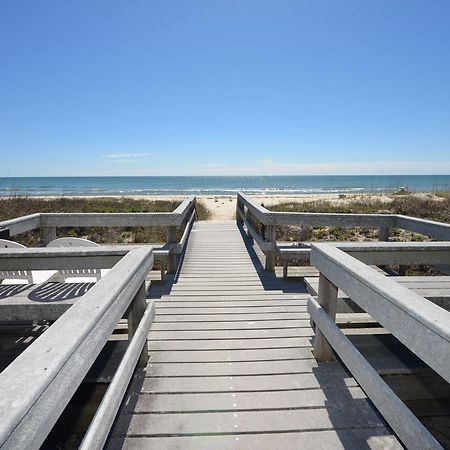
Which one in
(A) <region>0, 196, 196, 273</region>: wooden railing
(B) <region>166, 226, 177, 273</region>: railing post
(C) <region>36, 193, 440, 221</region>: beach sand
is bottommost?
(C) <region>36, 193, 440, 221</region>: beach sand

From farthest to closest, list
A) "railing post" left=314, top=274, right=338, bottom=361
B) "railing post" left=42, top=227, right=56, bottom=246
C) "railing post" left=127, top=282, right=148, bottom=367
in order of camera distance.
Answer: "railing post" left=42, top=227, right=56, bottom=246
"railing post" left=314, top=274, right=338, bottom=361
"railing post" left=127, top=282, right=148, bottom=367

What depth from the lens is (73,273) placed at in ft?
12.6

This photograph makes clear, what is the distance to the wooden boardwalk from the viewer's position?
198cm

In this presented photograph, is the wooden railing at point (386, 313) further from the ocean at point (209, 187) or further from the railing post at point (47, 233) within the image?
the ocean at point (209, 187)

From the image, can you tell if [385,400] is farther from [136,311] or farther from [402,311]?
[136,311]

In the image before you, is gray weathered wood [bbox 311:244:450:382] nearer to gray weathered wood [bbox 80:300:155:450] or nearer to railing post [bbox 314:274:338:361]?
railing post [bbox 314:274:338:361]

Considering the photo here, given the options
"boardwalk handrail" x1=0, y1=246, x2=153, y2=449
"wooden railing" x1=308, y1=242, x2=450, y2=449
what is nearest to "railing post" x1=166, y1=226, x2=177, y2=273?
"wooden railing" x1=308, y1=242, x2=450, y2=449

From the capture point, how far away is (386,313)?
1582 millimetres

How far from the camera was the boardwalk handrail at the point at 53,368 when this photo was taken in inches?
31.4

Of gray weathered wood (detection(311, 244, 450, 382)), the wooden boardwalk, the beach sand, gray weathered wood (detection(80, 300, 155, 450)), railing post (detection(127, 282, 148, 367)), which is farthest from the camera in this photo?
the beach sand

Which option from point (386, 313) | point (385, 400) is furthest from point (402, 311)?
point (385, 400)

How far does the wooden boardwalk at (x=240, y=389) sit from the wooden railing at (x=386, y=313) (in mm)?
372

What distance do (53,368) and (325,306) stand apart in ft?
6.77

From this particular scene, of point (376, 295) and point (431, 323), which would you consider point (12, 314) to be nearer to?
point (376, 295)
